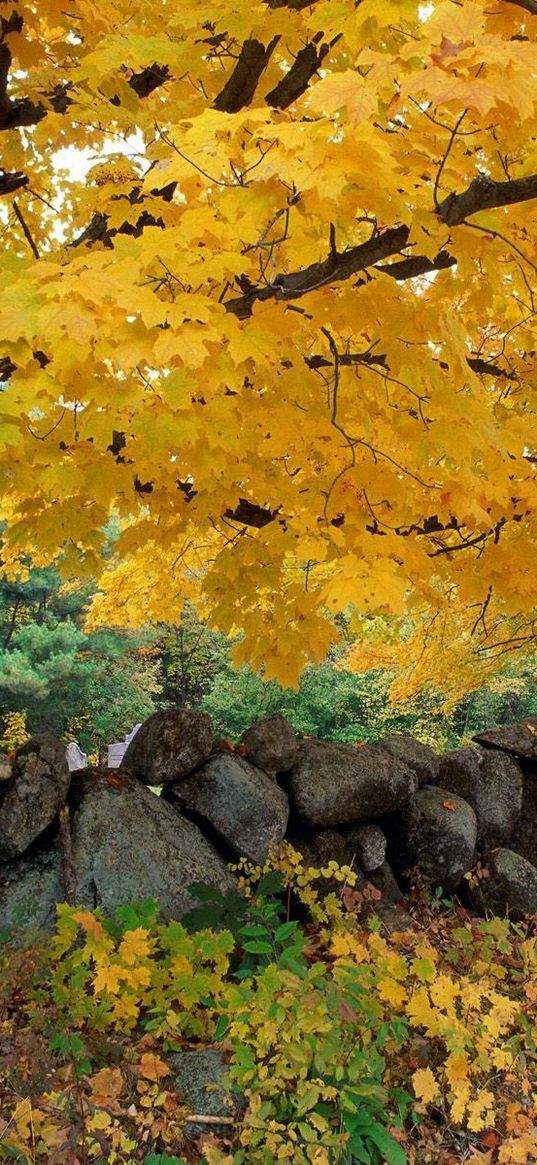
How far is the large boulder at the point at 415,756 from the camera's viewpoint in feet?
17.6

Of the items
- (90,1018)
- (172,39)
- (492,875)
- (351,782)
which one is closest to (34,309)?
(172,39)

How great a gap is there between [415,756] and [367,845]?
35.8 inches

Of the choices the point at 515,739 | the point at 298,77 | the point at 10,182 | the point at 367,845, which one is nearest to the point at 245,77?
the point at 298,77

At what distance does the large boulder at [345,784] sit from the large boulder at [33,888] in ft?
5.26

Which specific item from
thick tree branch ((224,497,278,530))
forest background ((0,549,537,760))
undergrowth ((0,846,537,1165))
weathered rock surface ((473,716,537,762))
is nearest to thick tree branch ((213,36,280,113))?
thick tree branch ((224,497,278,530))

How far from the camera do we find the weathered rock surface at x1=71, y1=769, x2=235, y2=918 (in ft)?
12.0

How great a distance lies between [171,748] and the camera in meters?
4.30

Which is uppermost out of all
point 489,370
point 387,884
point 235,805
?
point 489,370

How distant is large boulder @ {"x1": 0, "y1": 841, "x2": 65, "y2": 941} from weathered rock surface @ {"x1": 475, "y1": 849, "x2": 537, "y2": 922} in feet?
9.51

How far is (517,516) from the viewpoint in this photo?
3.02 meters

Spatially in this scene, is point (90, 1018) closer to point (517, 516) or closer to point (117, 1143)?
point (117, 1143)

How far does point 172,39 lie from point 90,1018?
3.43 m

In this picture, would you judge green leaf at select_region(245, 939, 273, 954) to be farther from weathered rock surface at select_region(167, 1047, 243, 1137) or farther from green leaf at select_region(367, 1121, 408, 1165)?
green leaf at select_region(367, 1121, 408, 1165)

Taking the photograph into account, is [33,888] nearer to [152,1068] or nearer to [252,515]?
[152,1068]
